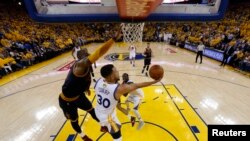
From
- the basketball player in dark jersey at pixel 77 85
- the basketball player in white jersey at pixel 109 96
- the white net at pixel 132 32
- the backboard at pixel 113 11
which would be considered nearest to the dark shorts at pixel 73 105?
the basketball player in dark jersey at pixel 77 85

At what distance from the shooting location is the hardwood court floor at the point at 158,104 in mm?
4895

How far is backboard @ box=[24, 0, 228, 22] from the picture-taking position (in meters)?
4.98

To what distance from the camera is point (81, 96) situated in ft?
12.9

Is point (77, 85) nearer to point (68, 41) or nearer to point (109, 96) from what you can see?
point (109, 96)

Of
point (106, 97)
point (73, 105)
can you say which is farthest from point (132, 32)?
point (106, 97)

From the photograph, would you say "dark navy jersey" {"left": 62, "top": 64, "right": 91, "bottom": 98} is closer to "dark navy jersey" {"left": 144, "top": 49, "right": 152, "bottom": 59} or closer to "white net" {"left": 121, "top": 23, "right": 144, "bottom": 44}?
"white net" {"left": 121, "top": 23, "right": 144, "bottom": 44}

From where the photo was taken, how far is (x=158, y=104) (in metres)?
6.25

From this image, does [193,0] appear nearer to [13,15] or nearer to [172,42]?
[172,42]

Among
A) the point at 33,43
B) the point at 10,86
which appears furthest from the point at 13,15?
the point at 10,86

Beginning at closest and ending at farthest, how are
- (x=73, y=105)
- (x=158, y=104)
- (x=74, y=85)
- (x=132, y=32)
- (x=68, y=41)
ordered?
(x=74, y=85) → (x=73, y=105) → (x=158, y=104) → (x=132, y=32) → (x=68, y=41)

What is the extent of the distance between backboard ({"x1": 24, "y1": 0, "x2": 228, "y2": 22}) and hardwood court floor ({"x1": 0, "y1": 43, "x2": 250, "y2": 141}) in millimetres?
2653

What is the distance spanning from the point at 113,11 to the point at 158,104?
10.3 feet

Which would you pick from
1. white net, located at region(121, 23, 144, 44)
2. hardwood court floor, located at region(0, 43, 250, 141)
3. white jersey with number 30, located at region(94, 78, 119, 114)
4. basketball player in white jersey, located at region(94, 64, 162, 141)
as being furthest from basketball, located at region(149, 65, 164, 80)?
white net, located at region(121, 23, 144, 44)

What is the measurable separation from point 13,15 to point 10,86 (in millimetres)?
17730
